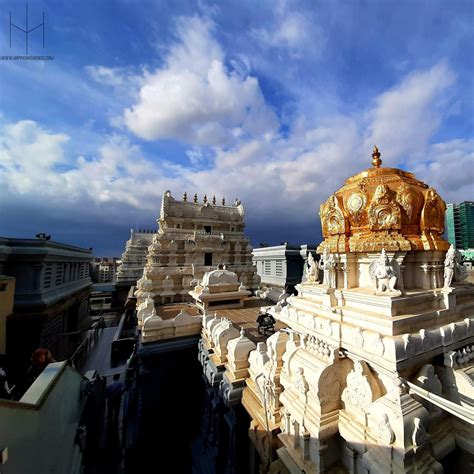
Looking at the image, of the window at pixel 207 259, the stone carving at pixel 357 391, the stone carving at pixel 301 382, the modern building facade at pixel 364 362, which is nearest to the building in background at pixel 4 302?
the modern building facade at pixel 364 362

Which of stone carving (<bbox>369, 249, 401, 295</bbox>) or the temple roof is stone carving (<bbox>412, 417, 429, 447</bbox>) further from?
the temple roof

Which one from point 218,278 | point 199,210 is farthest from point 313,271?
point 199,210

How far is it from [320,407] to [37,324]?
13046 millimetres

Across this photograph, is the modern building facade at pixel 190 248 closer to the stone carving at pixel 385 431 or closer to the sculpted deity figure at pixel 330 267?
the sculpted deity figure at pixel 330 267

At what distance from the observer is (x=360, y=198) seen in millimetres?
5891

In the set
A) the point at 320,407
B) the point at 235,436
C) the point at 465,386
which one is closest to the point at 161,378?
the point at 235,436

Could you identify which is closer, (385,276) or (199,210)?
(385,276)

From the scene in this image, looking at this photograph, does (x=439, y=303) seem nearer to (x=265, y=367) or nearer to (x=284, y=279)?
(x=265, y=367)

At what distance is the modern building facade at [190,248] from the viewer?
48.2ft

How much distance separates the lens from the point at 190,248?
15.9m

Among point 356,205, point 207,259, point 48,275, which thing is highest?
point 356,205

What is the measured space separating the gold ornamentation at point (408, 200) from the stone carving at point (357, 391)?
13.5ft

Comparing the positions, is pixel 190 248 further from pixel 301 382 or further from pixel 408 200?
pixel 408 200

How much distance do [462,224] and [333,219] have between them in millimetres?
49068
